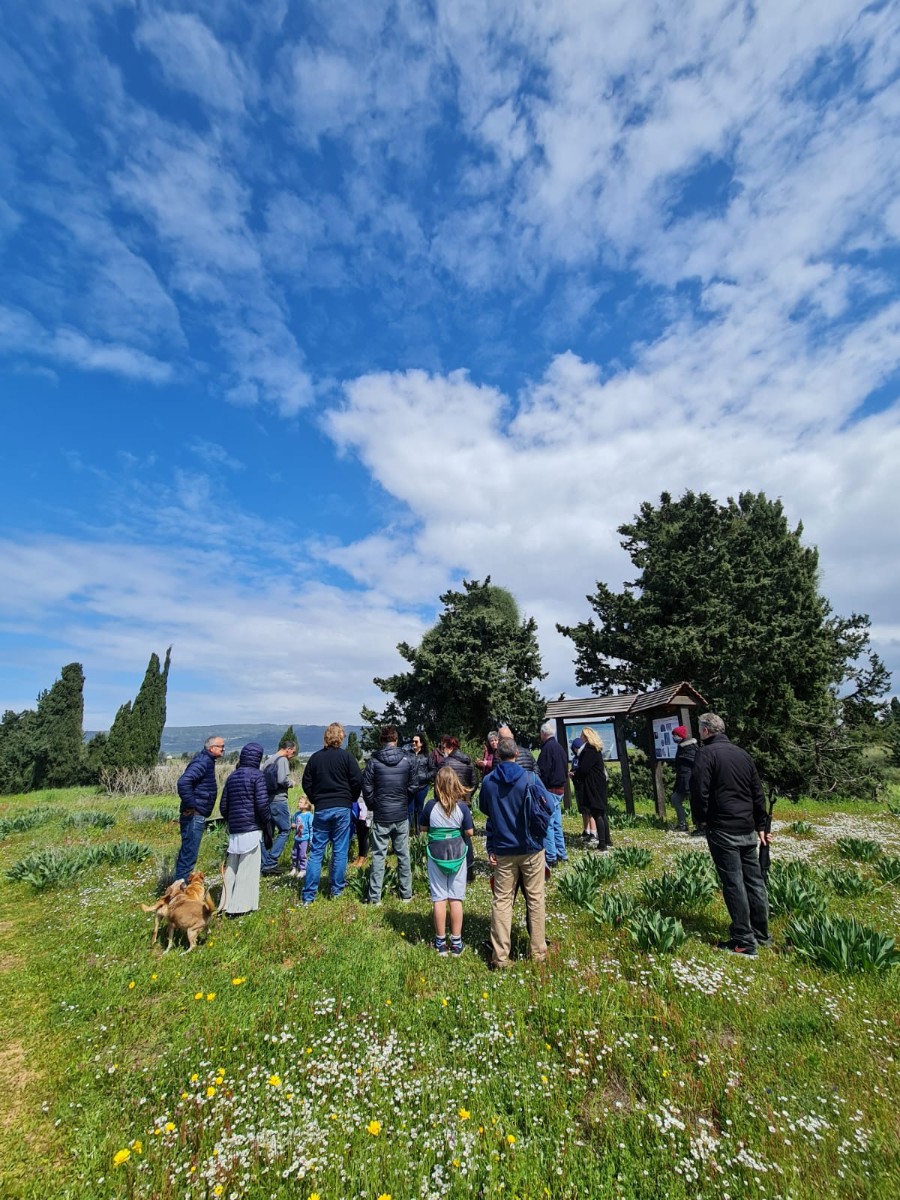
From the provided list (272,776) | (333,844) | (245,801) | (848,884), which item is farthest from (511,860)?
(848,884)

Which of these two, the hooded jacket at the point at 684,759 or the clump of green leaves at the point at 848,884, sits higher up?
the hooded jacket at the point at 684,759

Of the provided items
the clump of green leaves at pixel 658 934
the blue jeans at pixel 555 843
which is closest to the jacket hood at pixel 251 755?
the blue jeans at pixel 555 843

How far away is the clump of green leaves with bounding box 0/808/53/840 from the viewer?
43.6 ft

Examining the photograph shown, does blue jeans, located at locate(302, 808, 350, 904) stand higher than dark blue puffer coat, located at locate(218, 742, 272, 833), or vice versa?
dark blue puffer coat, located at locate(218, 742, 272, 833)

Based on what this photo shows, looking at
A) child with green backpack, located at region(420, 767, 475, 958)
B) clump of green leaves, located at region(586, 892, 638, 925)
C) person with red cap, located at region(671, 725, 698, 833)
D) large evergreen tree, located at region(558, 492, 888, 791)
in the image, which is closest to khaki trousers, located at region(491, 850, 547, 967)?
child with green backpack, located at region(420, 767, 475, 958)

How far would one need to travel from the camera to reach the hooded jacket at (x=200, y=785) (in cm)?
696

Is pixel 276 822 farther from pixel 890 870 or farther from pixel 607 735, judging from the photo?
pixel 890 870

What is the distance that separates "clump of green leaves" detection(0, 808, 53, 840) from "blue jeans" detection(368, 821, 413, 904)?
12233 mm

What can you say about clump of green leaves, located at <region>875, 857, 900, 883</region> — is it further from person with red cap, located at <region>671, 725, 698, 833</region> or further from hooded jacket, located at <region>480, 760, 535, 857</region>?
hooded jacket, located at <region>480, 760, 535, 857</region>

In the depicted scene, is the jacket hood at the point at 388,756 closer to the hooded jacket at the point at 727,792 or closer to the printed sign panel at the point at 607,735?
the hooded jacket at the point at 727,792

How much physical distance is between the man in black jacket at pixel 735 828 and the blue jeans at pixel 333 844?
168 inches

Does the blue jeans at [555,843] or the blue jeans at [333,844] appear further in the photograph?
the blue jeans at [555,843]

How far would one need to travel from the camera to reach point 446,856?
5.21 meters

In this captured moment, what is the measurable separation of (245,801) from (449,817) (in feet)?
9.17
